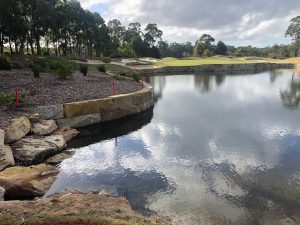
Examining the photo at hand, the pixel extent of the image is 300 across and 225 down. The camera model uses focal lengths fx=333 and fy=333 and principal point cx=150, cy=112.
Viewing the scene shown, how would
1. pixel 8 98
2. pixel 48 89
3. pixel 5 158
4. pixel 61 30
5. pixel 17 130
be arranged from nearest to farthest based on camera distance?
pixel 5 158 < pixel 17 130 < pixel 8 98 < pixel 48 89 < pixel 61 30

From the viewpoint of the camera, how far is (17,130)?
11.2 meters

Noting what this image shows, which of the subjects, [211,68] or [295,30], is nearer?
[211,68]

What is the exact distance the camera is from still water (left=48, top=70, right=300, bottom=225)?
25.0ft

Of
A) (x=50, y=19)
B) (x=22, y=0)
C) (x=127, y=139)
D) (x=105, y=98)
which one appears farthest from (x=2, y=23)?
(x=127, y=139)

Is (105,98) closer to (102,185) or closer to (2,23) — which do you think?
(102,185)

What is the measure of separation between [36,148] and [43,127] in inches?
73.2

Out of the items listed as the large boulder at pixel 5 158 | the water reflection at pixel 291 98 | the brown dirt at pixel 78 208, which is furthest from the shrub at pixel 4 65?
the water reflection at pixel 291 98

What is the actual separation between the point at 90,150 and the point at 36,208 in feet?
18.8

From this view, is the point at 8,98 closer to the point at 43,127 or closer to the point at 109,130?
the point at 43,127

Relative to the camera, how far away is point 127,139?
13.7 meters

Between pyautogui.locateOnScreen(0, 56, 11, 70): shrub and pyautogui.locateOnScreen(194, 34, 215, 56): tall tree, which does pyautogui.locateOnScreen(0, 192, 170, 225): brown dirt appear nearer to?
pyautogui.locateOnScreen(0, 56, 11, 70): shrub

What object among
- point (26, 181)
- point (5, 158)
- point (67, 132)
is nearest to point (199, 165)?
point (26, 181)

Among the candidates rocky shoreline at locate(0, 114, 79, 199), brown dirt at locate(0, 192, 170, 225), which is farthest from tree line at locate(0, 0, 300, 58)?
brown dirt at locate(0, 192, 170, 225)

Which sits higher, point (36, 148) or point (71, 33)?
point (71, 33)
